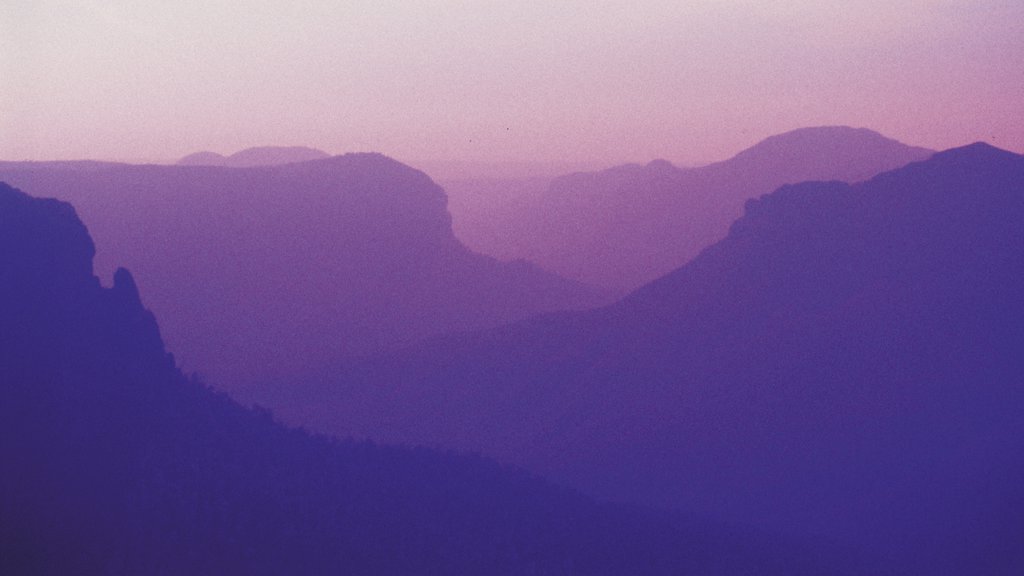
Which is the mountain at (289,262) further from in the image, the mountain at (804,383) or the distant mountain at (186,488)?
the distant mountain at (186,488)

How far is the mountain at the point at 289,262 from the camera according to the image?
13288 centimetres

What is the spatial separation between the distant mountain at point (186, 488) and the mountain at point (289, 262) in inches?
2777

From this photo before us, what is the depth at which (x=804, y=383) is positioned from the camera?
306 ft

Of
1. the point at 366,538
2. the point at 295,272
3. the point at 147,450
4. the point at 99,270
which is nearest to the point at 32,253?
the point at 147,450

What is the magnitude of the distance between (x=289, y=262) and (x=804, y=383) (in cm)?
9209

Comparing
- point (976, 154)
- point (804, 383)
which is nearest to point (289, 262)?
point (804, 383)

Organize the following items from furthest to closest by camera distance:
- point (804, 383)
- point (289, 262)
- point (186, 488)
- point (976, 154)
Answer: point (289, 262), point (976, 154), point (804, 383), point (186, 488)

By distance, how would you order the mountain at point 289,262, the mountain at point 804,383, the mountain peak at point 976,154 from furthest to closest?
1. the mountain at point 289,262
2. the mountain peak at point 976,154
3. the mountain at point 804,383

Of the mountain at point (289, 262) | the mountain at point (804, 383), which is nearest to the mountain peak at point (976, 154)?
the mountain at point (804, 383)

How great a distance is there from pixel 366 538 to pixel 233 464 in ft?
25.6

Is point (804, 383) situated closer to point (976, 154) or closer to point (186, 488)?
point (976, 154)

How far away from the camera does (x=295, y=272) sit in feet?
501

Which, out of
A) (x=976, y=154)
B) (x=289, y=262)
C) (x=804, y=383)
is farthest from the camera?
(x=289, y=262)

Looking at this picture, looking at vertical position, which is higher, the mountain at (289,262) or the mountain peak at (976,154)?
the mountain peak at (976,154)
